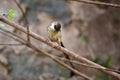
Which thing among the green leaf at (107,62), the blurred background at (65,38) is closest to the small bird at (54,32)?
the blurred background at (65,38)

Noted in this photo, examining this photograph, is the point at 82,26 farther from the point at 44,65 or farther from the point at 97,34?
the point at 44,65

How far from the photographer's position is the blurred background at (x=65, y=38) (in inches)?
164

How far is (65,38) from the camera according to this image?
4531 mm

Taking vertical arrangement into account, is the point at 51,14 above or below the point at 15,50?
above

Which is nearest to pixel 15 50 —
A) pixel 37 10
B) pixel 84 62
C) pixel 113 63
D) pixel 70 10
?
pixel 37 10

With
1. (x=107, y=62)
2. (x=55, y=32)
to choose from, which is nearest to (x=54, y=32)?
(x=55, y=32)

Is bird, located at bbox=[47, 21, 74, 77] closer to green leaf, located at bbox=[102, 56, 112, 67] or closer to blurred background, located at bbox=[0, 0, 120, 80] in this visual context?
blurred background, located at bbox=[0, 0, 120, 80]

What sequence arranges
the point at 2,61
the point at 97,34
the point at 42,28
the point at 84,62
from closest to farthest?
the point at 84,62, the point at 2,61, the point at 42,28, the point at 97,34

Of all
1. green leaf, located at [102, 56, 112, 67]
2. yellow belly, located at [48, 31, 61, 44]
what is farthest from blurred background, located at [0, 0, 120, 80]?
yellow belly, located at [48, 31, 61, 44]

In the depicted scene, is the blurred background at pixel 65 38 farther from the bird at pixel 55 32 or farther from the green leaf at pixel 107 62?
the bird at pixel 55 32

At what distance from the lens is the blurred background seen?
13.7 ft

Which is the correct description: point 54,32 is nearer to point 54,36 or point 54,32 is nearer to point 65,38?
point 54,36

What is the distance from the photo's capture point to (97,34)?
477cm

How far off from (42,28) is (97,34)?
0.78 metres
